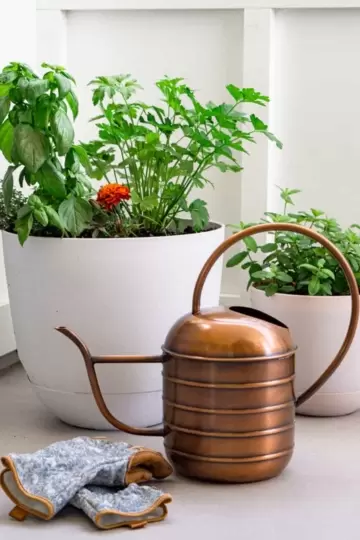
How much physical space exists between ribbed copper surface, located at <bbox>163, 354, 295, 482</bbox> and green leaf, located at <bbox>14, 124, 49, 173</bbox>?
1.09 feet

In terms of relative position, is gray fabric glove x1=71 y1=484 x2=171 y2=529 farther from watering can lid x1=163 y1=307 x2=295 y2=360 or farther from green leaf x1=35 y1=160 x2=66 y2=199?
green leaf x1=35 y1=160 x2=66 y2=199

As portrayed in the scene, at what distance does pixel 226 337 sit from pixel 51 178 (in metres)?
0.36

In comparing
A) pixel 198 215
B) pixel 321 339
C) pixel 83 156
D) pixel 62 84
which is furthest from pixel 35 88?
pixel 321 339

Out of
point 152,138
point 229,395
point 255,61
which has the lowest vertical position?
point 229,395

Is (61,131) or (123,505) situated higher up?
(61,131)

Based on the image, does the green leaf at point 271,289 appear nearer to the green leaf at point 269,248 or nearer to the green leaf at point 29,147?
the green leaf at point 269,248

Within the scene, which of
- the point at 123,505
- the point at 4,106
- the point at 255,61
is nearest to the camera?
the point at 123,505

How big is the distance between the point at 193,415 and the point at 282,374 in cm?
12

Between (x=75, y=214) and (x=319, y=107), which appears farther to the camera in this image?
(x=319, y=107)

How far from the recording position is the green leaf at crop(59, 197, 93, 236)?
1426 mm

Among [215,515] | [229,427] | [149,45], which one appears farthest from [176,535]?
[149,45]

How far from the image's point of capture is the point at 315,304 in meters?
1.53

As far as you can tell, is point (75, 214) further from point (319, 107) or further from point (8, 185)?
point (319, 107)

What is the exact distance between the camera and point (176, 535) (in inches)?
44.6
